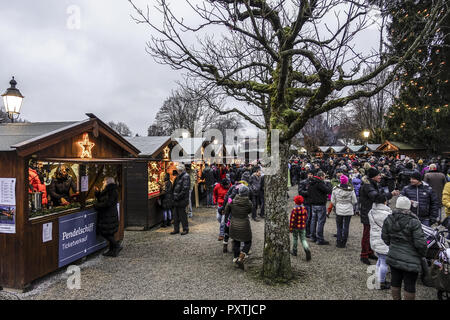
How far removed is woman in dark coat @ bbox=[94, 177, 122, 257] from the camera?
6.13m

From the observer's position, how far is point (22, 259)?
4.53 metres

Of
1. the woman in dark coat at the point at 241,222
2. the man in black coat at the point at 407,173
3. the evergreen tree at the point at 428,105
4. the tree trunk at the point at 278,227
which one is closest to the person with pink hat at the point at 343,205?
the man in black coat at the point at 407,173

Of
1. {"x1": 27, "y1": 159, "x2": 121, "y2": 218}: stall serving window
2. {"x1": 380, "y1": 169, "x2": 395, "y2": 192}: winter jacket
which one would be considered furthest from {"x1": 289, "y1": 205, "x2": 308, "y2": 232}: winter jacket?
{"x1": 380, "y1": 169, "x2": 395, "y2": 192}: winter jacket

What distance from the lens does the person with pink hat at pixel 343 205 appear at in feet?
21.2

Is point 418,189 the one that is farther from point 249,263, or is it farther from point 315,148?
point 315,148

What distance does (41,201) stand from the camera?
5270 mm

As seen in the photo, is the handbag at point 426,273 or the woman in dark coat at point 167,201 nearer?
the handbag at point 426,273

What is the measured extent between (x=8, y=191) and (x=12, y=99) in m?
3.32

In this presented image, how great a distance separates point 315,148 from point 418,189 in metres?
39.4

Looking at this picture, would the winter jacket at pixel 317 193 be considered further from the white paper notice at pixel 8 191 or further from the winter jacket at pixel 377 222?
the white paper notice at pixel 8 191

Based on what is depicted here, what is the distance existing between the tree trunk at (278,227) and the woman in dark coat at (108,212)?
374 centimetres

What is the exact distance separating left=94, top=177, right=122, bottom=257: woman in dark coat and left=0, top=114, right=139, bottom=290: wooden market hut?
279mm

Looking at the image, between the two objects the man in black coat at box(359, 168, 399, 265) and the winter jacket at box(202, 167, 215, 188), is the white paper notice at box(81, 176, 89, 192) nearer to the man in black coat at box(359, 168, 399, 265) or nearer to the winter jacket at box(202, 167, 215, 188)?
the winter jacket at box(202, 167, 215, 188)
